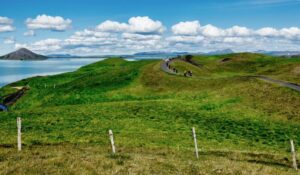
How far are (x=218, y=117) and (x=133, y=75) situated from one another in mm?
53263

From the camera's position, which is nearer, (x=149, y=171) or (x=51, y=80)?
(x=149, y=171)

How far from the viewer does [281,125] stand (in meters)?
47.6

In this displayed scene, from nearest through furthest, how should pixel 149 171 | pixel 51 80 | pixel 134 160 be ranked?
pixel 149 171 → pixel 134 160 → pixel 51 80

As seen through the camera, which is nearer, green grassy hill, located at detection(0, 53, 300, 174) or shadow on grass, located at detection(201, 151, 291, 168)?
green grassy hill, located at detection(0, 53, 300, 174)

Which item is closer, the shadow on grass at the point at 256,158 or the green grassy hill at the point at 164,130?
the green grassy hill at the point at 164,130

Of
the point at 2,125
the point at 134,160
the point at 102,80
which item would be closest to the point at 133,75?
the point at 102,80

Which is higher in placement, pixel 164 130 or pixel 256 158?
pixel 256 158

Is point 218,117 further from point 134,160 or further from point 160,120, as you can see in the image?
point 134,160

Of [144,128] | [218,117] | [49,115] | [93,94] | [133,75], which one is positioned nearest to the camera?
[144,128]

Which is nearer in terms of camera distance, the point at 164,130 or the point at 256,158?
the point at 256,158

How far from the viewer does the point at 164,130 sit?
45.0 m

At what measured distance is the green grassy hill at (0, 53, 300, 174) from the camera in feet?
63.5

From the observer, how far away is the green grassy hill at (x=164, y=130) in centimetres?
1934

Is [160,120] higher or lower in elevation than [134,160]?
lower
